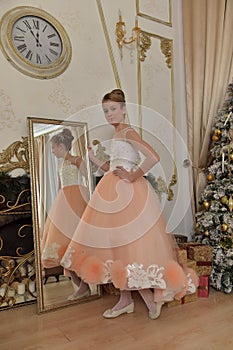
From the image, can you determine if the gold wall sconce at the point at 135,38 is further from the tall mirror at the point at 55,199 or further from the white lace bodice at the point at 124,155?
the white lace bodice at the point at 124,155

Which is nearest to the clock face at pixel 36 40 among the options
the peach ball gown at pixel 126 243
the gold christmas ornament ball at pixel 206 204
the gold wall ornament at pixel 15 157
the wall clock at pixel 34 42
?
the wall clock at pixel 34 42

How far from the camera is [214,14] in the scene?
11.9 feet

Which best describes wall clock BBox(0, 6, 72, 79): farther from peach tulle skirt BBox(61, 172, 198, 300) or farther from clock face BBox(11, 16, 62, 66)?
peach tulle skirt BBox(61, 172, 198, 300)

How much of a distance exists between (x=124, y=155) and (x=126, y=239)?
23.1 inches

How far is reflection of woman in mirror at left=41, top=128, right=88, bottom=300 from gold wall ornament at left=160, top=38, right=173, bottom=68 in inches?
57.2

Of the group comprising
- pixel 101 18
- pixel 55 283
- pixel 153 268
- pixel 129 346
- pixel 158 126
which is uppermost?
pixel 101 18

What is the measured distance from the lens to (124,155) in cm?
246

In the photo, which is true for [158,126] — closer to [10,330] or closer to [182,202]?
[182,202]

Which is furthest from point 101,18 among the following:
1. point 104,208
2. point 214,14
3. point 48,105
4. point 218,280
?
point 218,280

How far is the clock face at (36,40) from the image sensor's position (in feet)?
9.12

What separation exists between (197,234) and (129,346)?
1467 mm

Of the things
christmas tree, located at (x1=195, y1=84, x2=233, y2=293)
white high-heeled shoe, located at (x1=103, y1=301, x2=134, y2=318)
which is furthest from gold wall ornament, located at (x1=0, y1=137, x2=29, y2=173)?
christmas tree, located at (x1=195, y1=84, x2=233, y2=293)

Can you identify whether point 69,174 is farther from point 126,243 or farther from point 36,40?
point 36,40


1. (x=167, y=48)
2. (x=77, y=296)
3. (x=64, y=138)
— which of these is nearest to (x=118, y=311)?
(x=77, y=296)
